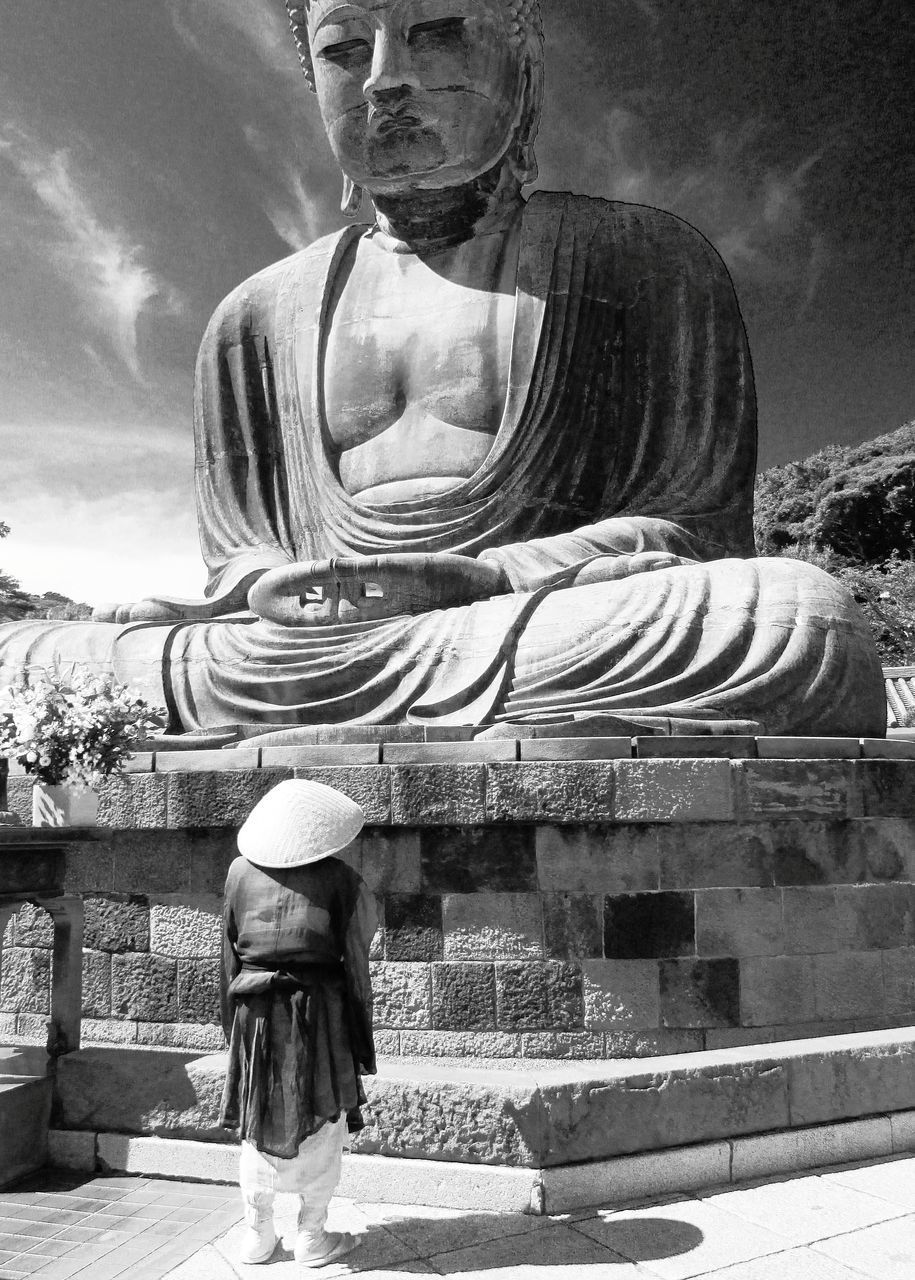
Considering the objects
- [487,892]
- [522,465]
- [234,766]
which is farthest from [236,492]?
[487,892]

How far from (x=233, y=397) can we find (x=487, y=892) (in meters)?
4.37

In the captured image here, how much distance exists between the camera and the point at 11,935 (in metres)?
4.27

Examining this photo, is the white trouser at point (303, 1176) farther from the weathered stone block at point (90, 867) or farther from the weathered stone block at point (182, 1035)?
the weathered stone block at point (90, 867)

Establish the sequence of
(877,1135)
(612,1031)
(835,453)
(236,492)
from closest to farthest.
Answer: (877,1135) < (612,1031) < (236,492) < (835,453)

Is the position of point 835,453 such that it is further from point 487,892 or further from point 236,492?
point 487,892

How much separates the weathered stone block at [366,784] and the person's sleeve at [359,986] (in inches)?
40.5

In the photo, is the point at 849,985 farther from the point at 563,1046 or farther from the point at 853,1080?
the point at 563,1046

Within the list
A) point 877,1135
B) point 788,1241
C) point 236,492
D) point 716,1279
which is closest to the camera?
point 716,1279

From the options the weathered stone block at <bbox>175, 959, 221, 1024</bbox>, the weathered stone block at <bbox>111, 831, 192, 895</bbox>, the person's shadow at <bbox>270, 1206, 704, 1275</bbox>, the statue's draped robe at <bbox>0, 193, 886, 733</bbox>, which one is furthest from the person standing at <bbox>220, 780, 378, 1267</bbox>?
the statue's draped robe at <bbox>0, 193, 886, 733</bbox>

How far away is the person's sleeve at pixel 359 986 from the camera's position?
2.71 meters

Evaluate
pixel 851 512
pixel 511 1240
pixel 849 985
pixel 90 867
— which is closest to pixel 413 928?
pixel 511 1240

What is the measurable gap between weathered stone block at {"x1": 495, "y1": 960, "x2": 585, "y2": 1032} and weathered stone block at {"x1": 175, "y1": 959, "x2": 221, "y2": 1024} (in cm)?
100

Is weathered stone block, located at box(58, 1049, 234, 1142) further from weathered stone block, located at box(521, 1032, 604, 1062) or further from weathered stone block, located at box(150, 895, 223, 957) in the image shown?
weathered stone block, located at box(521, 1032, 604, 1062)

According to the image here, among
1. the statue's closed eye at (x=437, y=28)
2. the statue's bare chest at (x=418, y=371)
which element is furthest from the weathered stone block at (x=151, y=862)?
the statue's closed eye at (x=437, y=28)
